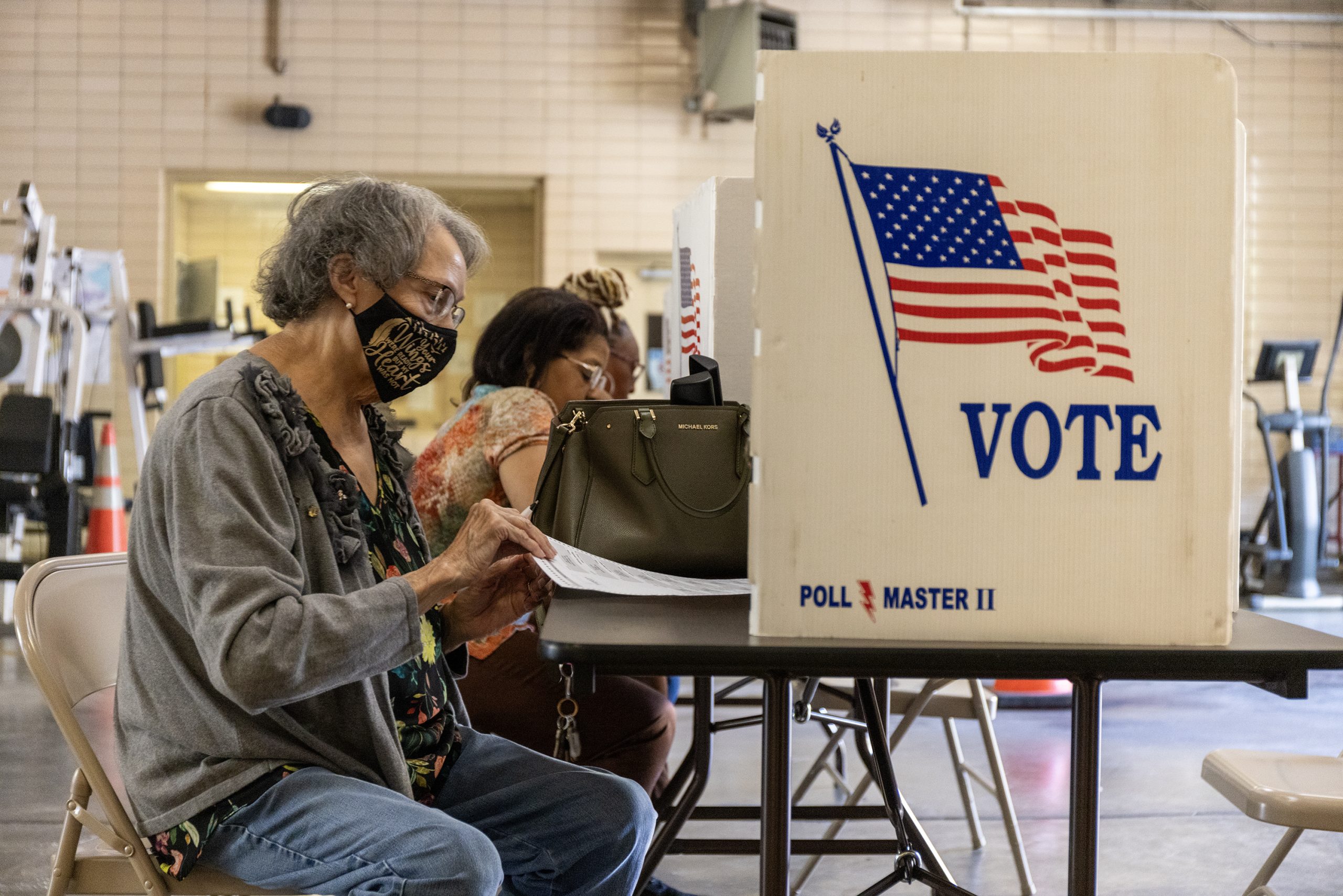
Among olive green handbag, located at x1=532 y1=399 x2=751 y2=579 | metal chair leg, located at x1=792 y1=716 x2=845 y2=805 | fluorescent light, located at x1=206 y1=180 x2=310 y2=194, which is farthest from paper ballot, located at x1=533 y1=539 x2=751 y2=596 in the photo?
fluorescent light, located at x1=206 y1=180 x2=310 y2=194

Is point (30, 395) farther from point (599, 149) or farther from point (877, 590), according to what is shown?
point (877, 590)

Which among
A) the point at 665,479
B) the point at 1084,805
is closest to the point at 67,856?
the point at 665,479

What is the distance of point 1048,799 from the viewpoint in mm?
3166

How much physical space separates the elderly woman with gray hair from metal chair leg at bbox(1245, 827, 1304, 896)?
1.03m

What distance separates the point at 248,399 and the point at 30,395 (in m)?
4.56

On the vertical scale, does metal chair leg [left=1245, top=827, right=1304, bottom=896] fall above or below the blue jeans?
below

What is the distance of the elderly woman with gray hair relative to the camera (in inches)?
45.3

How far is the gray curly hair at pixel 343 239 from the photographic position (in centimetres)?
140

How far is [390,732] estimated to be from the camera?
1.30m

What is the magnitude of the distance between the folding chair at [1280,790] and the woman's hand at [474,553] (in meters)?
1.09

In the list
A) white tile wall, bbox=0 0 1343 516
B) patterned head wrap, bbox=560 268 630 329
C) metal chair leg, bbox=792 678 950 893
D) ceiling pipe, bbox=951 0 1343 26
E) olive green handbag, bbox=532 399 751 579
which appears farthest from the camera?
ceiling pipe, bbox=951 0 1343 26

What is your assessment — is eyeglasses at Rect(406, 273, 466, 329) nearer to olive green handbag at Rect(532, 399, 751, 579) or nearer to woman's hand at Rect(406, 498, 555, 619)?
olive green handbag at Rect(532, 399, 751, 579)

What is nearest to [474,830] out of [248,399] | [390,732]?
[390,732]

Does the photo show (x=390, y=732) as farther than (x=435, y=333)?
No
